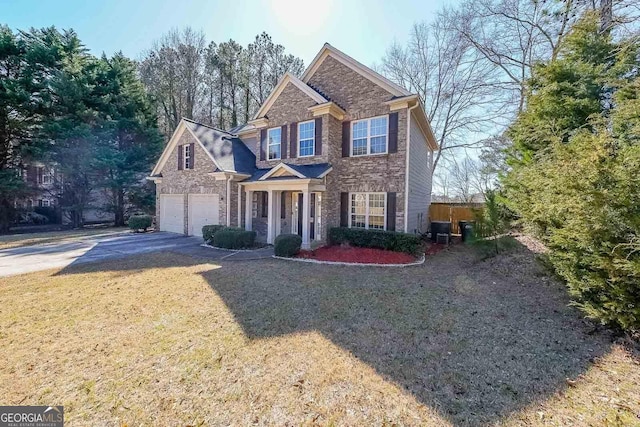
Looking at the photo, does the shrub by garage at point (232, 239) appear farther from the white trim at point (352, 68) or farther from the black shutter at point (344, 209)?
the white trim at point (352, 68)

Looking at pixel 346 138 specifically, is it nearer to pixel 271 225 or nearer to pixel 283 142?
pixel 283 142

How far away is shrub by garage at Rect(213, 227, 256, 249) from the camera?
1173 cm

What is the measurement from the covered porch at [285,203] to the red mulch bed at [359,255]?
76cm

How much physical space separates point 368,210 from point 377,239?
1547 millimetres

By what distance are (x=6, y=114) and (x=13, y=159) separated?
3085 millimetres

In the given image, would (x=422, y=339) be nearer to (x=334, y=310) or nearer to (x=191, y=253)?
(x=334, y=310)

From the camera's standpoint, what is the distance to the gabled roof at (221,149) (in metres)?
14.0

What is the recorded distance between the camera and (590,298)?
4.66 metres

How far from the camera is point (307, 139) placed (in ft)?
41.6

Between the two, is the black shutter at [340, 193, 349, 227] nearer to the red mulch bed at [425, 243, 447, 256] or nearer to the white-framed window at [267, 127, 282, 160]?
the red mulch bed at [425, 243, 447, 256]

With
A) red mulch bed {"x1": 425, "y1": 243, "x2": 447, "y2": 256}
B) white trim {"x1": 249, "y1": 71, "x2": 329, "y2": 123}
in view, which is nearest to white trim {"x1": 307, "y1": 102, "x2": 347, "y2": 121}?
white trim {"x1": 249, "y1": 71, "x2": 329, "y2": 123}

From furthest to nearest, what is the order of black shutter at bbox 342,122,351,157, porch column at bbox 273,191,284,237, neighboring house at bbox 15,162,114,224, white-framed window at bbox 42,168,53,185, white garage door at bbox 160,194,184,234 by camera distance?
1. white-framed window at bbox 42,168,53,185
2. neighboring house at bbox 15,162,114,224
3. white garage door at bbox 160,194,184,234
4. porch column at bbox 273,191,284,237
5. black shutter at bbox 342,122,351,157

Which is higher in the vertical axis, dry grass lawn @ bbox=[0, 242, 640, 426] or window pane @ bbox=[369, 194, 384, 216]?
window pane @ bbox=[369, 194, 384, 216]

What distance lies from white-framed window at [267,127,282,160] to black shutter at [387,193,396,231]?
6.04 m
